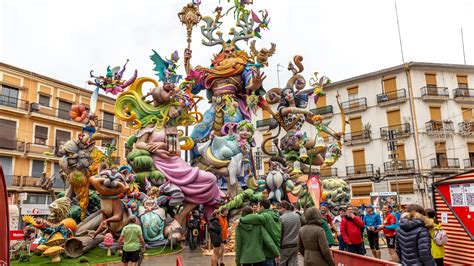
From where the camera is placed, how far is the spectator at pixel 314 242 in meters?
4.93

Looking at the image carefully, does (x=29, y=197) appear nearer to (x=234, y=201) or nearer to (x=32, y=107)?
(x=32, y=107)

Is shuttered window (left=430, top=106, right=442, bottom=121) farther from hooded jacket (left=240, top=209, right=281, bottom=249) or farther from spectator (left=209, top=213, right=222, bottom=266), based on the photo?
hooded jacket (left=240, top=209, right=281, bottom=249)

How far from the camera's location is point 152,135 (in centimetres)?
1297

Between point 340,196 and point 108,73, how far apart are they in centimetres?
984

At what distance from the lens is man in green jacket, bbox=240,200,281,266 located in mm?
5672

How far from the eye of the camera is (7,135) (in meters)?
28.0

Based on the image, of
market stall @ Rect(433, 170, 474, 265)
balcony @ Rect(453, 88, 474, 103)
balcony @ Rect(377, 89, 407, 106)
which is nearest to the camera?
market stall @ Rect(433, 170, 474, 265)

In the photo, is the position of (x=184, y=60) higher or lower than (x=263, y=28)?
lower

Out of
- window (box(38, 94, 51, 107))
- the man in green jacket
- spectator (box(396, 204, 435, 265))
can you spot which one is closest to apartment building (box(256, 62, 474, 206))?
window (box(38, 94, 51, 107))

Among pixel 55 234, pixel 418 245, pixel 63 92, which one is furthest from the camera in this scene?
pixel 63 92

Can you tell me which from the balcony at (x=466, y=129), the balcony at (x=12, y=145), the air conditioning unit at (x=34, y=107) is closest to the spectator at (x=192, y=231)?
the balcony at (x=12, y=145)

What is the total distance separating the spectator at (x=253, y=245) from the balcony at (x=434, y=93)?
1183 inches

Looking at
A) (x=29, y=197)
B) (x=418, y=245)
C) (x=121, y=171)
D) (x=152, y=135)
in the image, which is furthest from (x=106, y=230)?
(x=29, y=197)

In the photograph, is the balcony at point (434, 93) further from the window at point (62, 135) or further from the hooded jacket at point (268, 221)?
the window at point (62, 135)
